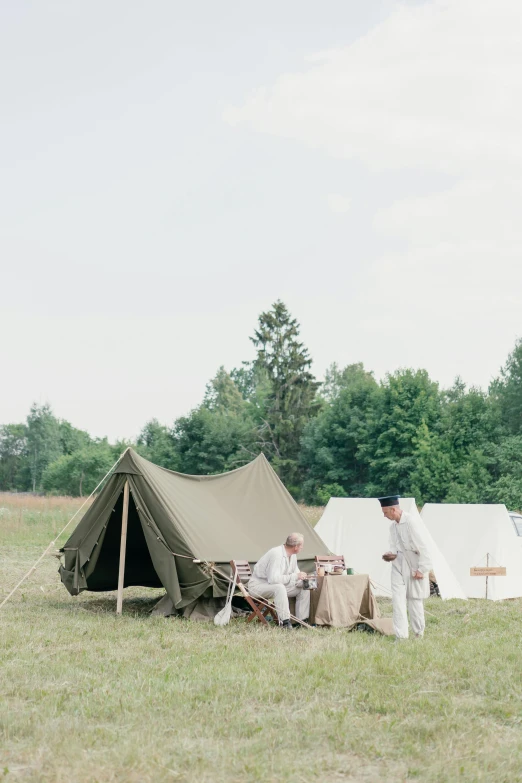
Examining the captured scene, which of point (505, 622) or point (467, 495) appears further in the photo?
point (467, 495)

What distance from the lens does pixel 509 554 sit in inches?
474

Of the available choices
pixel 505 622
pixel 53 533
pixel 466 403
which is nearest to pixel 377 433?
pixel 466 403

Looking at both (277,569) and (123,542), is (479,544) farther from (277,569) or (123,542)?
(123,542)

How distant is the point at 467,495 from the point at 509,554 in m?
25.8

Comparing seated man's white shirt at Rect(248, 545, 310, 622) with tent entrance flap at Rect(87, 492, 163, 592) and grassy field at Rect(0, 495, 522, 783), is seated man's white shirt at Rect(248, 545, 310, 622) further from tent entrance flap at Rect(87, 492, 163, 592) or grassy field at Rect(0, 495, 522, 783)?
tent entrance flap at Rect(87, 492, 163, 592)

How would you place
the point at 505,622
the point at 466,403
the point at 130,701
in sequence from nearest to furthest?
the point at 130,701, the point at 505,622, the point at 466,403

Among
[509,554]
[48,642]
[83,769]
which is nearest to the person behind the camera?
[83,769]

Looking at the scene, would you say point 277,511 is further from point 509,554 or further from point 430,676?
point 430,676

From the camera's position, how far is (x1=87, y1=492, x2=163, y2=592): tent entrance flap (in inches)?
405

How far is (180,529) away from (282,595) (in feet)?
4.70

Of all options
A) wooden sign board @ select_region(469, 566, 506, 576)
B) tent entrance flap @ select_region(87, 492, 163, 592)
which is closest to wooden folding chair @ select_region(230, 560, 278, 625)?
tent entrance flap @ select_region(87, 492, 163, 592)

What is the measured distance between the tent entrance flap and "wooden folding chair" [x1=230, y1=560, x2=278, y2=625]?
1.67m

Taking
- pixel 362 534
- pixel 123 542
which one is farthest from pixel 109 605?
pixel 362 534

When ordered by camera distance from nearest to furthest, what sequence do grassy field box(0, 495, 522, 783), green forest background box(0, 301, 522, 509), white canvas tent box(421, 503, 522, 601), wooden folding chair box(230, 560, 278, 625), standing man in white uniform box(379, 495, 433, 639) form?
grassy field box(0, 495, 522, 783)
standing man in white uniform box(379, 495, 433, 639)
wooden folding chair box(230, 560, 278, 625)
white canvas tent box(421, 503, 522, 601)
green forest background box(0, 301, 522, 509)
